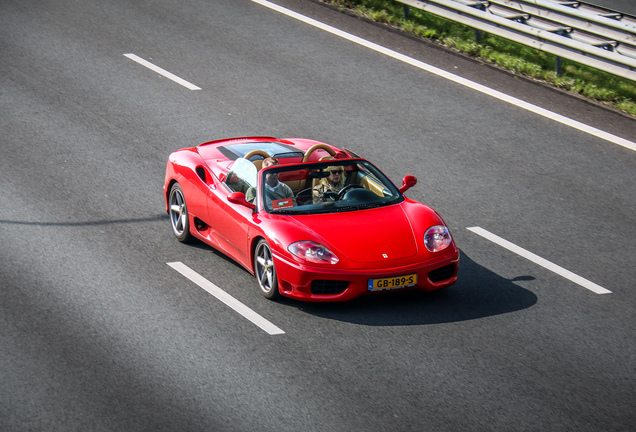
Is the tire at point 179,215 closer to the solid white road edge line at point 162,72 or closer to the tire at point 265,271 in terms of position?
the tire at point 265,271

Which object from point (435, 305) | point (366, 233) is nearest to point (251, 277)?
point (366, 233)

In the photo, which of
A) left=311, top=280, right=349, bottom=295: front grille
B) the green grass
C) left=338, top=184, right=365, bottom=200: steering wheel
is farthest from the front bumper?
the green grass

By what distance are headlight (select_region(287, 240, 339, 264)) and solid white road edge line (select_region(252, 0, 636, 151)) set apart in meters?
6.27

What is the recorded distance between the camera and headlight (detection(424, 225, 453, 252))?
8469mm

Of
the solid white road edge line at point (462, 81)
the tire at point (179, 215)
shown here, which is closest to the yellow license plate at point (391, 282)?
the tire at point (179, 215)

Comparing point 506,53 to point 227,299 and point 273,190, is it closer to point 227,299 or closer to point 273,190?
point 273,190

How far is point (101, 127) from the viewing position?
13.1 m

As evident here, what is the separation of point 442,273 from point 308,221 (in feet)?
4.49

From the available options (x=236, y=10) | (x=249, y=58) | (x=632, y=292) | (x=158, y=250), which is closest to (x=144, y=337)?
(x=158, y=250)

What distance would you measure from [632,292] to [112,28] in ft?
37.4

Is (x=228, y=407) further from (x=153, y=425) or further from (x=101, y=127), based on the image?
(x=101, y=127)

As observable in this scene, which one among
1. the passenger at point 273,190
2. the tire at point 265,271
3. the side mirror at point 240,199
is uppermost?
the passenger at point 273,190

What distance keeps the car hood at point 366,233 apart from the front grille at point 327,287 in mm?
254

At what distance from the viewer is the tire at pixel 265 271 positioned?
27.6 feet
